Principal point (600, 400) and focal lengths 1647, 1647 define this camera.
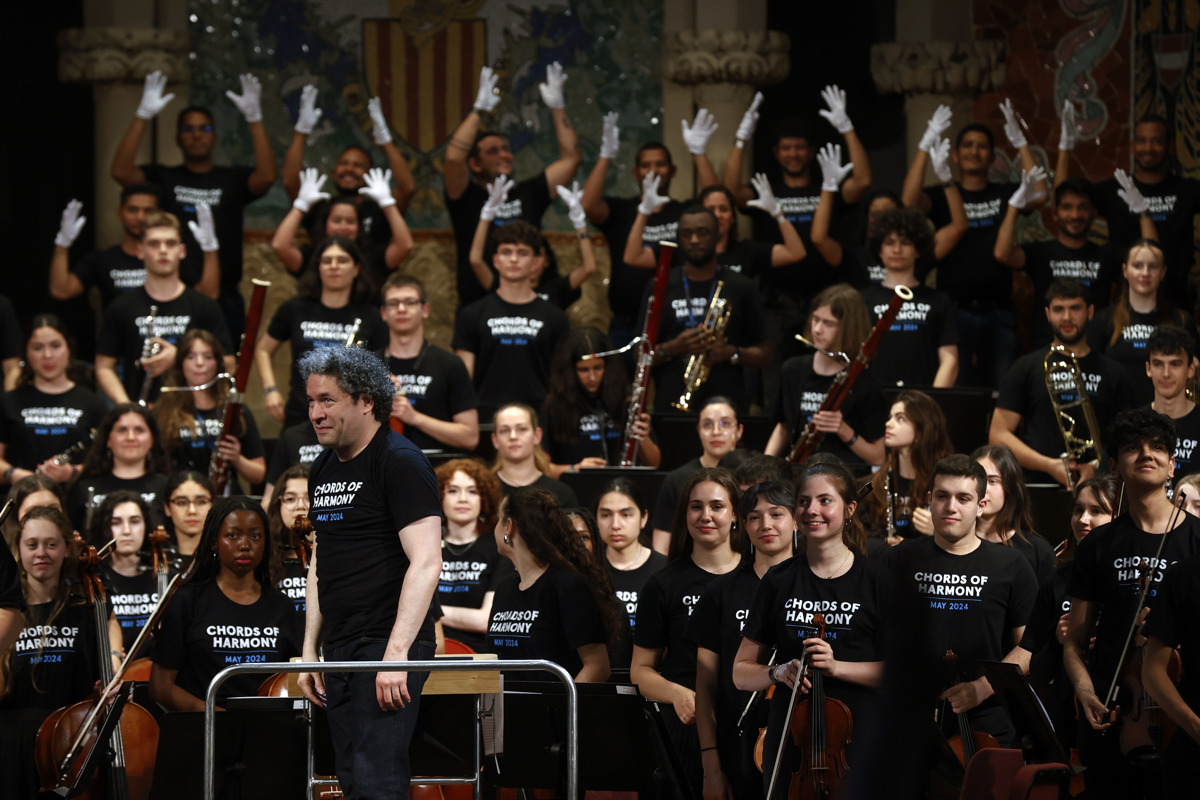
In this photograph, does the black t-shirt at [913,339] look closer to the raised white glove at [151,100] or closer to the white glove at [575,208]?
the white glove at [575,208]

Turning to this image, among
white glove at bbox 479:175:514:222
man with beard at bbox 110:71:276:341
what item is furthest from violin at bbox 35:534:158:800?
man with beard at bbox 110:71:276:341

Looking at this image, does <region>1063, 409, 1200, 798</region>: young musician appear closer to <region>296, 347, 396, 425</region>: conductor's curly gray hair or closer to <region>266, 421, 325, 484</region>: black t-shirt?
<region>296, 347, 396, 425</region>: conductor's curly gray hair

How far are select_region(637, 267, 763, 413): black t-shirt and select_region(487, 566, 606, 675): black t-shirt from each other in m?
2.44

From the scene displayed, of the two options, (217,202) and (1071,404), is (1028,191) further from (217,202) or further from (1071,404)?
(217,202)

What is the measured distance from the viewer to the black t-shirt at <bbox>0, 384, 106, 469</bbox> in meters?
6.95

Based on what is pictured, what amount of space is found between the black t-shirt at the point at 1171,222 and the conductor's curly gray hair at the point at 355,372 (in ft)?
16.1

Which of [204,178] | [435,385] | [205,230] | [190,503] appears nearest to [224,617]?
[190,503]

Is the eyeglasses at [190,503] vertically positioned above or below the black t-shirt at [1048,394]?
below

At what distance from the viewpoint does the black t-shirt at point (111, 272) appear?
810cm

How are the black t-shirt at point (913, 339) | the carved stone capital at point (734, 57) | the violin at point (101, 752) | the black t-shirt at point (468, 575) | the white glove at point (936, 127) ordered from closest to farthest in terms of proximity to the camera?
the violin at point (101, 752) < the black t-shirt at point (468, 575) < the black t-shirt at point (913, 339) < the white glove at point (936, 127) < the carved stone capital at point (734, 57)

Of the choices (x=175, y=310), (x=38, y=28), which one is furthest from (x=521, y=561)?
(x=38, y=28)

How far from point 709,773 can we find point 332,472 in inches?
54.2

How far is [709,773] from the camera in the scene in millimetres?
4578

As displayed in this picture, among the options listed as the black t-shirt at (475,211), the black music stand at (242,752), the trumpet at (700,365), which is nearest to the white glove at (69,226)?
the black t-shirt at (475,211)
